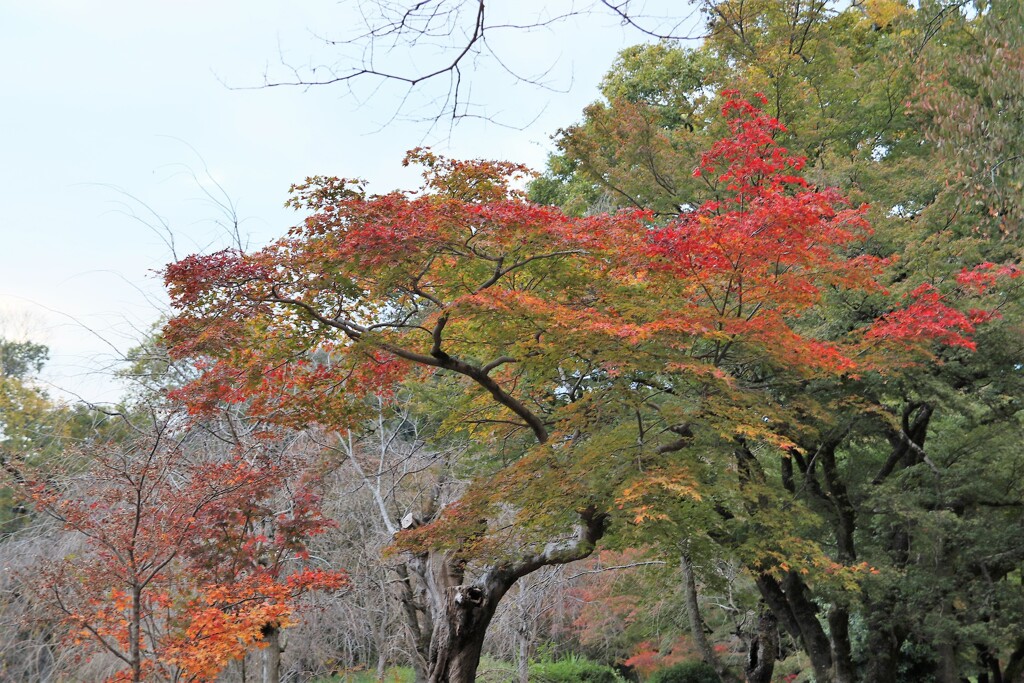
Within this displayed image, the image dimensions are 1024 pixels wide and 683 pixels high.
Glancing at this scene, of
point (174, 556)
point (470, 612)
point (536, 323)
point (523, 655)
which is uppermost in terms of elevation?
point (536, 323)

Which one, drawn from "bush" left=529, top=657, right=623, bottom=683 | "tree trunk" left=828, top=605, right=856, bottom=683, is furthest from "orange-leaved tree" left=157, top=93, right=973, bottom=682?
"bush" left=529, top=657, right=623, bottom=683

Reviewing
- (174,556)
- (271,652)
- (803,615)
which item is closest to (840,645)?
(803,615)

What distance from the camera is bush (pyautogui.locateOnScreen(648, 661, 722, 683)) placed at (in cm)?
1286

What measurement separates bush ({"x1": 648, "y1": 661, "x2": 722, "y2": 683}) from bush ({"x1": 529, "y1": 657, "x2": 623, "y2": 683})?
4.03 ft

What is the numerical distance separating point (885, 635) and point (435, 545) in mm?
6078

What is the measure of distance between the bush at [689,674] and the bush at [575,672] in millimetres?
1229

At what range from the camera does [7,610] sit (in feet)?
28.2

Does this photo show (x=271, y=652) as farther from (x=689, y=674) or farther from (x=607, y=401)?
(x=689, y=674)

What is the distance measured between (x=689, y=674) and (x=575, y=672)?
188 centimetres

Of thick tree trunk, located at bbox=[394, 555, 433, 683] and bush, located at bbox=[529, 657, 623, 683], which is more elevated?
thick tree trunk, located at bbox=[394, 555, 433, 683]

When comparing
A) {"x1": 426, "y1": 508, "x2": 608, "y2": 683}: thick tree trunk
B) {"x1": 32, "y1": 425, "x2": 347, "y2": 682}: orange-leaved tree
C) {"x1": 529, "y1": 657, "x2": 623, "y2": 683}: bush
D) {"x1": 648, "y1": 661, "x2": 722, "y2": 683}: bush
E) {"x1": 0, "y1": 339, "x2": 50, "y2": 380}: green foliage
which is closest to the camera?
{"x1": 32, "y1": 425, "x2": 347, "y2": 682}: orange-leaved tree

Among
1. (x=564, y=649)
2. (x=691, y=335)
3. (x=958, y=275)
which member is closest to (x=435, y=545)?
(x=691, y=335)

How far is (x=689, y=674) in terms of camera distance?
12898 mm

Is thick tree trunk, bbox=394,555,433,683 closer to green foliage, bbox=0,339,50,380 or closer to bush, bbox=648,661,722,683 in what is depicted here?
bush, bbox=648,661,722,683
